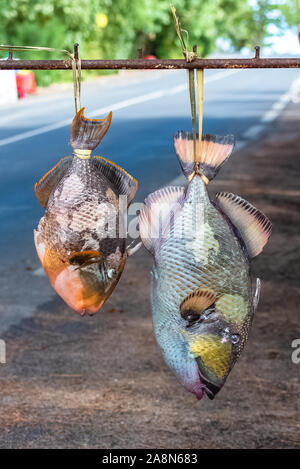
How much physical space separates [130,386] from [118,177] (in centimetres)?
345

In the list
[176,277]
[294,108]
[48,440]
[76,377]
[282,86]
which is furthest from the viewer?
[282,86]

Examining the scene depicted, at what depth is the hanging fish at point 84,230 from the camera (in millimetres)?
1796

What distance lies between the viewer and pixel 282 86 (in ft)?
121

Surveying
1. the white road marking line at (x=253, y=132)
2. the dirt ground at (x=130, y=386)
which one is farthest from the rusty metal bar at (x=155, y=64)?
the white road marking line at (x=253, y=132)

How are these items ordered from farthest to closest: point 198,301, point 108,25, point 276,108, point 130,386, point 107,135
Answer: point 108,25 < point 276,108 < point 107,135 < point 130,386 < point 198,301

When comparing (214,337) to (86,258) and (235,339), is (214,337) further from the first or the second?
(86,258)

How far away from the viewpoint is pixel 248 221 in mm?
1756

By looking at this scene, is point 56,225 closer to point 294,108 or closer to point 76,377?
point 76,377

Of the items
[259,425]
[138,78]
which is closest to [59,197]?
[259,425]

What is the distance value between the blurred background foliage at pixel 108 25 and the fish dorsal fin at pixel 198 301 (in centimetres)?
1766

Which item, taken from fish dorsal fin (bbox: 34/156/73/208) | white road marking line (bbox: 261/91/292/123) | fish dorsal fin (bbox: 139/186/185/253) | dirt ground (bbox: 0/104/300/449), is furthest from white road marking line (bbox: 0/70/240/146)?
fish dorsal fin (bbox: 139/186/185/253)

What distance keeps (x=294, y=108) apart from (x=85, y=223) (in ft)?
84.7

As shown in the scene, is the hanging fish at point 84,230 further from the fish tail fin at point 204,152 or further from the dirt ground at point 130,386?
the dirt ground at point 130,386

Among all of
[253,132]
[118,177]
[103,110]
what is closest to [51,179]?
[118,177]
